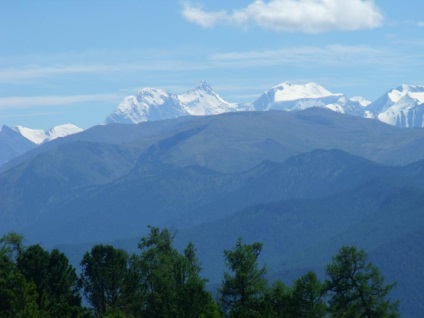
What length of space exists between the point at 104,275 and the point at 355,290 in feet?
93.9

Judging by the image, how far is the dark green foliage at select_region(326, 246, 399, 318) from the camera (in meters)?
93.2

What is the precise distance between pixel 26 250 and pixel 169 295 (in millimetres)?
21530

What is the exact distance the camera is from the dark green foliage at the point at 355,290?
93250 millimetres

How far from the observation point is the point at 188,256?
10756 centimetres

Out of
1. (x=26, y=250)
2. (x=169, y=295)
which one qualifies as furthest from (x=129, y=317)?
(x=26, y=250)

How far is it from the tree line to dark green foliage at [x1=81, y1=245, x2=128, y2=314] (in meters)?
0.11

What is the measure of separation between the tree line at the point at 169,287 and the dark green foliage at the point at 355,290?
0.10m

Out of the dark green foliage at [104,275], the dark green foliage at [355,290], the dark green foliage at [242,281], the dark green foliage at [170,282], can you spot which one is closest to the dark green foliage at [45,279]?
the dark green foliage at [104,275]

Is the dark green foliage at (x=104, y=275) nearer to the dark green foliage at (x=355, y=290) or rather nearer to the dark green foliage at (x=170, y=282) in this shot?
the dark green foliage at (x=170, y=282)

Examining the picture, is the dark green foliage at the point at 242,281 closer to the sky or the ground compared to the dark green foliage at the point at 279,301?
closer to the sky

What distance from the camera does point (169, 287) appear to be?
98062 millimetres

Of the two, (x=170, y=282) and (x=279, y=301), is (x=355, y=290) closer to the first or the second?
(x=279, y=301)

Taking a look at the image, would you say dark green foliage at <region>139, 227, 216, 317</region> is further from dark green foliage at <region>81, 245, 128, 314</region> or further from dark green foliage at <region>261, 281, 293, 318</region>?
dark green foliage at <region>261, 281, 293, 318</region>

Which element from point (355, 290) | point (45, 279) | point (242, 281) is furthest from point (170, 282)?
point (355, 290)
